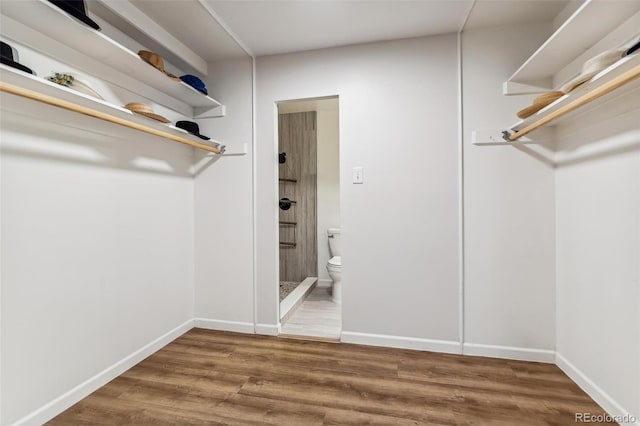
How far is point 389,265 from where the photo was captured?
2.06 metres

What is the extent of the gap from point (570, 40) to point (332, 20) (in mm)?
1315

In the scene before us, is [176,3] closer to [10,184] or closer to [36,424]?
[10,184]

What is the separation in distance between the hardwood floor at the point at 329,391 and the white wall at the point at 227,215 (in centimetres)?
39

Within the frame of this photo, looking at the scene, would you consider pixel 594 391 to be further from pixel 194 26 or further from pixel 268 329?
pixel 194 26

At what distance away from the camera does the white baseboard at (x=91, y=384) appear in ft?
4.25

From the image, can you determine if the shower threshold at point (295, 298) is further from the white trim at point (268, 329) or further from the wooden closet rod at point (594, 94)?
the wooden closet rod at point (594, 94)

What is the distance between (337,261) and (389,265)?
0.99 m

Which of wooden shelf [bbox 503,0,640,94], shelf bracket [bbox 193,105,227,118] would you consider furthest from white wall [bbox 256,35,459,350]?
shelf bracket [bbox 193,105,227,118]

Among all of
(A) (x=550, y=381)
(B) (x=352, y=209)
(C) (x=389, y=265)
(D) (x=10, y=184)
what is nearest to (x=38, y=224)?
(D) (x=10, y=184)

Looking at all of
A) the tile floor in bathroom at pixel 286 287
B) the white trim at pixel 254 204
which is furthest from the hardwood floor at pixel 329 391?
the tile floor in bathroom at pixel 286 287

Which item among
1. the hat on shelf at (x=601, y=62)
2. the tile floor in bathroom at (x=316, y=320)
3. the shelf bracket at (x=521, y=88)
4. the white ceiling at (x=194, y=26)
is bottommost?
the tile floor in bathroom at (x=316, y=320)

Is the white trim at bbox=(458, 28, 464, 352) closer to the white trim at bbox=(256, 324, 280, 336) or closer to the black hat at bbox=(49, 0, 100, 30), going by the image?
the white trim at bbox=(256, 324, 280, 336)

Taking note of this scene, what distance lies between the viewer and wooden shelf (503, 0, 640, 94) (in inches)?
47.6

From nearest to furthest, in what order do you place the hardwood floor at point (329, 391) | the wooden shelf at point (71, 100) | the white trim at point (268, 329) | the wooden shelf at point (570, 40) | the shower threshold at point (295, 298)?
the wooden shelf at point (71, 100) → the wooden shelf at point (570, 40) → the hardwood floor at point (329, 391) → the white trim at point (268, 329) → the shower threshold at point (295, 298)
